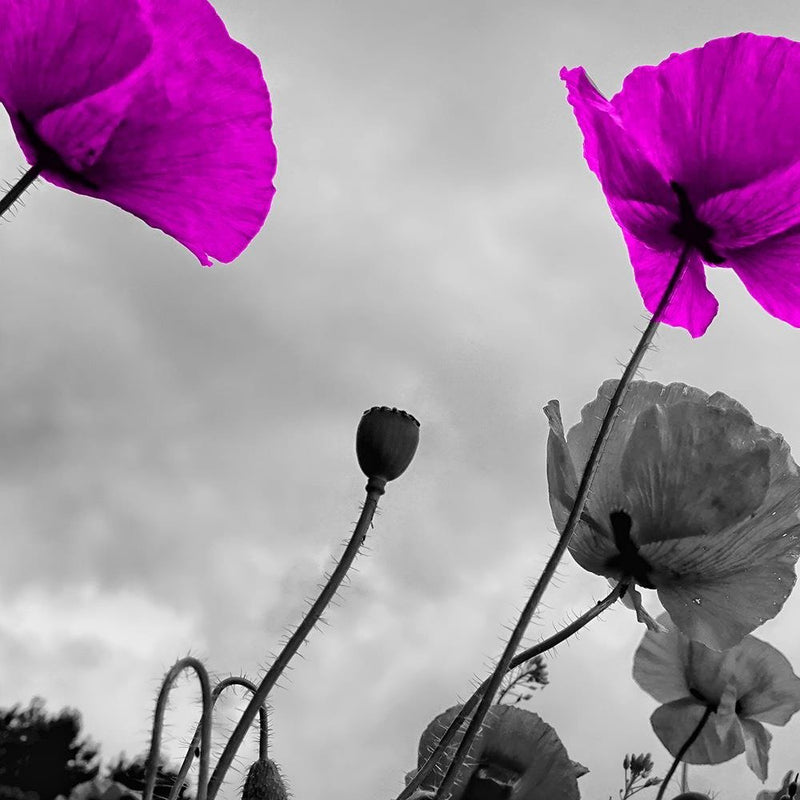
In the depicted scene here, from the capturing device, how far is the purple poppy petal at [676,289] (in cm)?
85

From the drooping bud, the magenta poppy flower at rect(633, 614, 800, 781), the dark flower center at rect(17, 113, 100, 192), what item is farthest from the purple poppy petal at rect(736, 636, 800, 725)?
the dark flower center at rect(17, 113, 100, 192)

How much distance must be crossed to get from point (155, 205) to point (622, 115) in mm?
347

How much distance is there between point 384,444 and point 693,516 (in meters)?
0.26

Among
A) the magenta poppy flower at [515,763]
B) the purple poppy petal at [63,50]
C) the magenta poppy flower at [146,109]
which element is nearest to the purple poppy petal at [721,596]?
the magenta poppy flower at [515,763]

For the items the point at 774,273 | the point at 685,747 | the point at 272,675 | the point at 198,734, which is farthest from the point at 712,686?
the point at 272,675

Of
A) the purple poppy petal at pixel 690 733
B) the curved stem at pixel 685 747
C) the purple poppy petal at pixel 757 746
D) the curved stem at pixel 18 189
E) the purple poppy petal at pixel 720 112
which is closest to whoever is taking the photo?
the curved stem at pixel 18 189

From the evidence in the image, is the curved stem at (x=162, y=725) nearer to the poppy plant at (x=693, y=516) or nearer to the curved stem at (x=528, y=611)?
the curved stem at (x=528, y=611)

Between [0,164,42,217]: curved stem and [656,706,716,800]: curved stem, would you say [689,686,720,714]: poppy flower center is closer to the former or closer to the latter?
[656,706,716,800]: curved stem

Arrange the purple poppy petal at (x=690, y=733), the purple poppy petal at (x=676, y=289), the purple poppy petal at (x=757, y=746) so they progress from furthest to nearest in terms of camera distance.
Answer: the purple poppy petal at (x=757, y=746), the purple poppy petal at (x=690, y=733), the purple poppy petal at (x=676, y=289)

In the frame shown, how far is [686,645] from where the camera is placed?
4.35 ft

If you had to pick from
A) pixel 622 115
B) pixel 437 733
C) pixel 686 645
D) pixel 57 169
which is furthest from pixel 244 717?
pixel 686 645

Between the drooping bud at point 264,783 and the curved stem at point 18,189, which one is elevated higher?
Answer: the curved stem at point 18,189

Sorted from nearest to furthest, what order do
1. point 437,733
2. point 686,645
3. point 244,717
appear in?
point 244,717 < point 437,733 < point 686,645

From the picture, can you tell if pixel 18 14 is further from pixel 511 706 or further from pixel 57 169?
pixel 511 706
